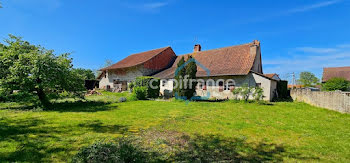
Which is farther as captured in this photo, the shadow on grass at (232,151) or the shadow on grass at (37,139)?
the shadow on grass at (232,151)

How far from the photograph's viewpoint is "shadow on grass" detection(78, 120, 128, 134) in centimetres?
482

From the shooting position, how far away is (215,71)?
16.5m

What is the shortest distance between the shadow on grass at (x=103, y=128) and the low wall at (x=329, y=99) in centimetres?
1088

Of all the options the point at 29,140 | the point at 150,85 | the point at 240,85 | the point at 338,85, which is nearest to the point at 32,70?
the point at 29,140

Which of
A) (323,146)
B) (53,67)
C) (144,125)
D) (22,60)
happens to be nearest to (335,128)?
(323,146)

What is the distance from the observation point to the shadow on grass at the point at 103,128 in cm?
482

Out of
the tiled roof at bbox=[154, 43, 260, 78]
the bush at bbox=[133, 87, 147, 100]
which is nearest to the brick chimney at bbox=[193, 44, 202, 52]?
the tiled roof at bbox=[154, 43, 260, 78]

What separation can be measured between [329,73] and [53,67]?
38.4m

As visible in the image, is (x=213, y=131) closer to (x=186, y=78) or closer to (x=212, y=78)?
(x=186, y=78)

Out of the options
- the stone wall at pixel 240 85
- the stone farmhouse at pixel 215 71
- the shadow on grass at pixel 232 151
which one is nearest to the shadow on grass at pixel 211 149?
the shadow on grass at pixel 232 151

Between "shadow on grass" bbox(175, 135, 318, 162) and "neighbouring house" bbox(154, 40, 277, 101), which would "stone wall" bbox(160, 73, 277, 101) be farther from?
"shadow on grass" bbox(175, 135, 318, 162)

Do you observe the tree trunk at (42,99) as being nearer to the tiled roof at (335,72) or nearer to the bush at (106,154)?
the bush at (106,154)

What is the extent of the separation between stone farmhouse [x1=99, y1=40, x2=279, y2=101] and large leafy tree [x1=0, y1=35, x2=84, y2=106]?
11034 millimetres

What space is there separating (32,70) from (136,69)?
46.4ft
